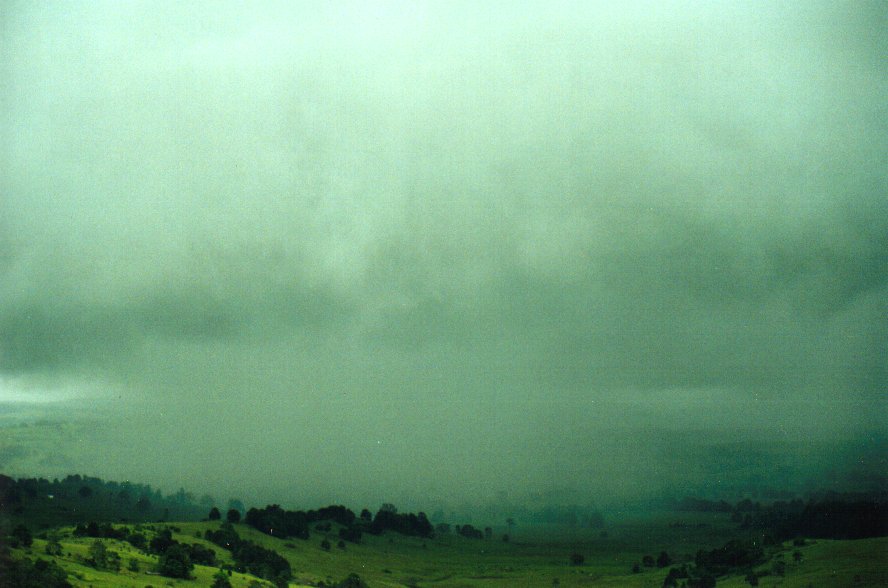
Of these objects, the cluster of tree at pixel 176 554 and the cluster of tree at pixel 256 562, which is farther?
the cluster of tree at pixel 256 562

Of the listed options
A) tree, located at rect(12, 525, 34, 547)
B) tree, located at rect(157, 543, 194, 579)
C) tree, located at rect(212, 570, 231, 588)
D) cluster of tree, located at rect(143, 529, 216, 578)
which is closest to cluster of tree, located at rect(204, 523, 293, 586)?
cluster of tree, located at rect(143, 529, 216, 578)

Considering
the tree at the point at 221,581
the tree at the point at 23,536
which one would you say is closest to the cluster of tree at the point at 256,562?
the tree at the point at 221,581

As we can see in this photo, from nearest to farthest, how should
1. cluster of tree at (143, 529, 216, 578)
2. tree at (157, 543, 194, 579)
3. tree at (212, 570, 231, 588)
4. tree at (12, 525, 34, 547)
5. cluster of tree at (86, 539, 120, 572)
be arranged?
tree at (12, 525, 34, 547) → cluster of tree at (86, 539, 120, 572) → tree at (212, 570, 231, 588) → tree at (157, 543, 194, 579) → cluster of tree at (143, 529, 216, 578)

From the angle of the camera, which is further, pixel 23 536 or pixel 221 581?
pixel 221 581

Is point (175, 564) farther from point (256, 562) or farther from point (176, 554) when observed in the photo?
point (256, 562)

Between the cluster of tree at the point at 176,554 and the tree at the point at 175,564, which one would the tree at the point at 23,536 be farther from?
the cluster of tree at the point at 176,554

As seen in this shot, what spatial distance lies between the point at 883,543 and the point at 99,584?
16762cm

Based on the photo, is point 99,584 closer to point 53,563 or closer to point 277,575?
point 53,563

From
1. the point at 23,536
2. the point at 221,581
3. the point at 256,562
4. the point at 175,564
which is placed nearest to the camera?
the point at 23,536

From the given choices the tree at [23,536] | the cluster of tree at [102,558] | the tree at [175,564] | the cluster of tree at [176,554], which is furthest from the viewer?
the cluster of tree at [176,554]

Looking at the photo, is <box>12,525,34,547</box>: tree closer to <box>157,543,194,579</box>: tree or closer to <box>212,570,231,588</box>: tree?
<box>157,543,194,579</box>: tree

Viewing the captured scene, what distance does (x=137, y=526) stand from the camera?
616 feet

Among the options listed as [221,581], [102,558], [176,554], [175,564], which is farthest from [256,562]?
[102,558]

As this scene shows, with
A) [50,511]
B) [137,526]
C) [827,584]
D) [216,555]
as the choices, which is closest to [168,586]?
[216,555]
